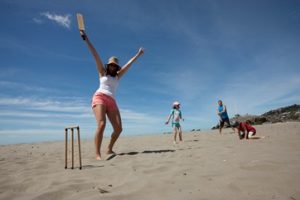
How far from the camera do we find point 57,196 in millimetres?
2668

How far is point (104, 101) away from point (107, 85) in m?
0.38

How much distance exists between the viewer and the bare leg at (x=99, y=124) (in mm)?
4943

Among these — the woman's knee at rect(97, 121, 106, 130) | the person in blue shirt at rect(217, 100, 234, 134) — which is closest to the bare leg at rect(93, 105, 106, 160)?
the woman's knee at rect(97, 121, 106, 130)

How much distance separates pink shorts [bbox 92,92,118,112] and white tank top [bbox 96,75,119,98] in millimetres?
85

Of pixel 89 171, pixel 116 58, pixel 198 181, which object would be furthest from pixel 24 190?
pixel 116 58

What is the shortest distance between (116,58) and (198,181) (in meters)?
3.69

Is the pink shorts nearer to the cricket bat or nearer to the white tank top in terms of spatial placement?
the white tank top

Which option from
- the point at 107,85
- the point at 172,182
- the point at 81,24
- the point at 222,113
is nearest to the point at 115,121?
the point at 107,85

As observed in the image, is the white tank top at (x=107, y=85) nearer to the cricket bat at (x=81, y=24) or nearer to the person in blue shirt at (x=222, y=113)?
the cricket bat at (x=81, y=24)

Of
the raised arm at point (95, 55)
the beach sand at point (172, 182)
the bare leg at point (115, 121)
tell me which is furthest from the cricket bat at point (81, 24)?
the beach sand at point (172, 182)

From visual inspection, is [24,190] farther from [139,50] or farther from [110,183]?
[139,50]

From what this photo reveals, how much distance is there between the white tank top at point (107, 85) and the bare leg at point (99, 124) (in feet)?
1.18

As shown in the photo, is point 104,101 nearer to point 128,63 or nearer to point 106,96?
point 106,96

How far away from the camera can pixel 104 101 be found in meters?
5.23
